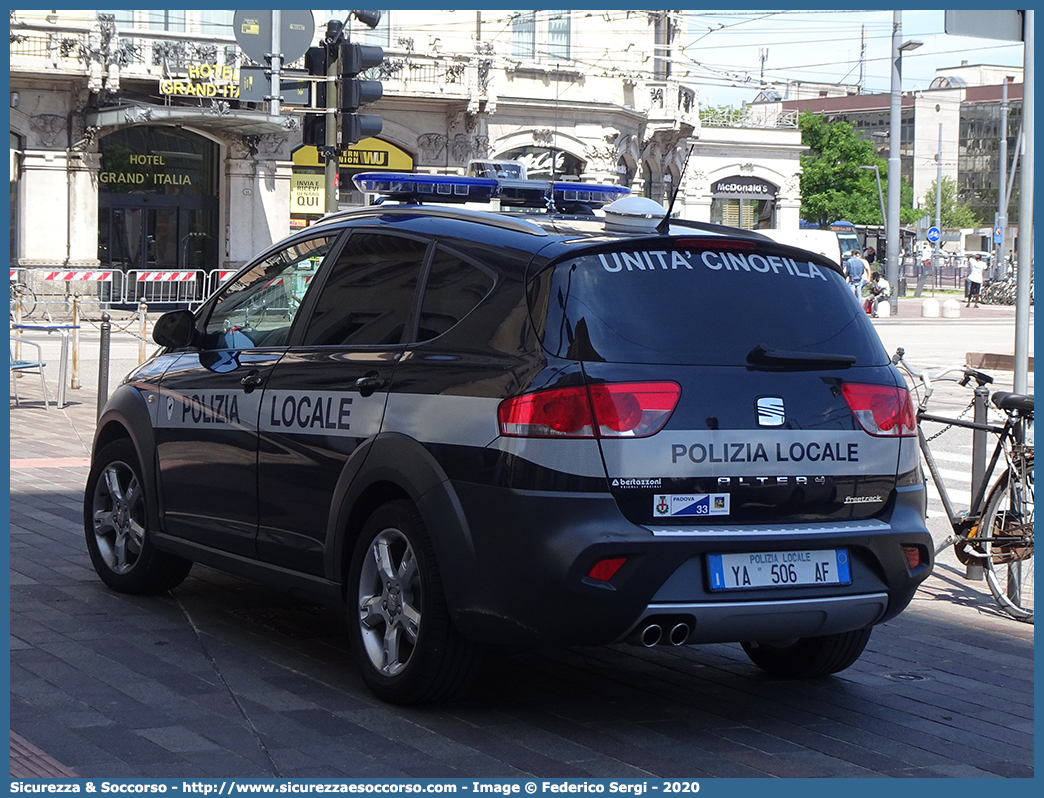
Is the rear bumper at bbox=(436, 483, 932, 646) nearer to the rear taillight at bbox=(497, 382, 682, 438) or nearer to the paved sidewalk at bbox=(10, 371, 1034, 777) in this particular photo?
the rear taillight at bbox=(497, 382, 682, 438)

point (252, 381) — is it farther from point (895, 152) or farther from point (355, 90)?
point (895, 152)

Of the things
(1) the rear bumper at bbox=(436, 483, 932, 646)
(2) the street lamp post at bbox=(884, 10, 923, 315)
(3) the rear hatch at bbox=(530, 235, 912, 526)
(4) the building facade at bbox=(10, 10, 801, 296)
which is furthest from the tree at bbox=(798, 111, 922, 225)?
(1) the rear bumper at bbox=(436, 483, 932, 646)

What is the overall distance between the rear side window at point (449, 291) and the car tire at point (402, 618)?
633 mm

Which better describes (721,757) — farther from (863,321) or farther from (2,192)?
(2,192)

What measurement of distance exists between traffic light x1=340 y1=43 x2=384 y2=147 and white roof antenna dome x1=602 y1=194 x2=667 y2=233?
7834mm

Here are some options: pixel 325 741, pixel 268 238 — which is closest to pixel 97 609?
pixel 325 741

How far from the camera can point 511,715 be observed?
5059mm

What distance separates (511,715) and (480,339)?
1275mm

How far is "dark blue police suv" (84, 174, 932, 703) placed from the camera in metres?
4.59

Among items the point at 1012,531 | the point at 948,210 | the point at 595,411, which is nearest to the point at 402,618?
the point at 595,411

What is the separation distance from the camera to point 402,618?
16.6 feet

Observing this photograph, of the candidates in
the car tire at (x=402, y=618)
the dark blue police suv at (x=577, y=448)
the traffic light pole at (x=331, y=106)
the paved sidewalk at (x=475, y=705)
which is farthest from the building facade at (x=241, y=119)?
the car tire at (x=402, y=618)

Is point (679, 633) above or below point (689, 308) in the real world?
below

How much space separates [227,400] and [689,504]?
7.41 ft
